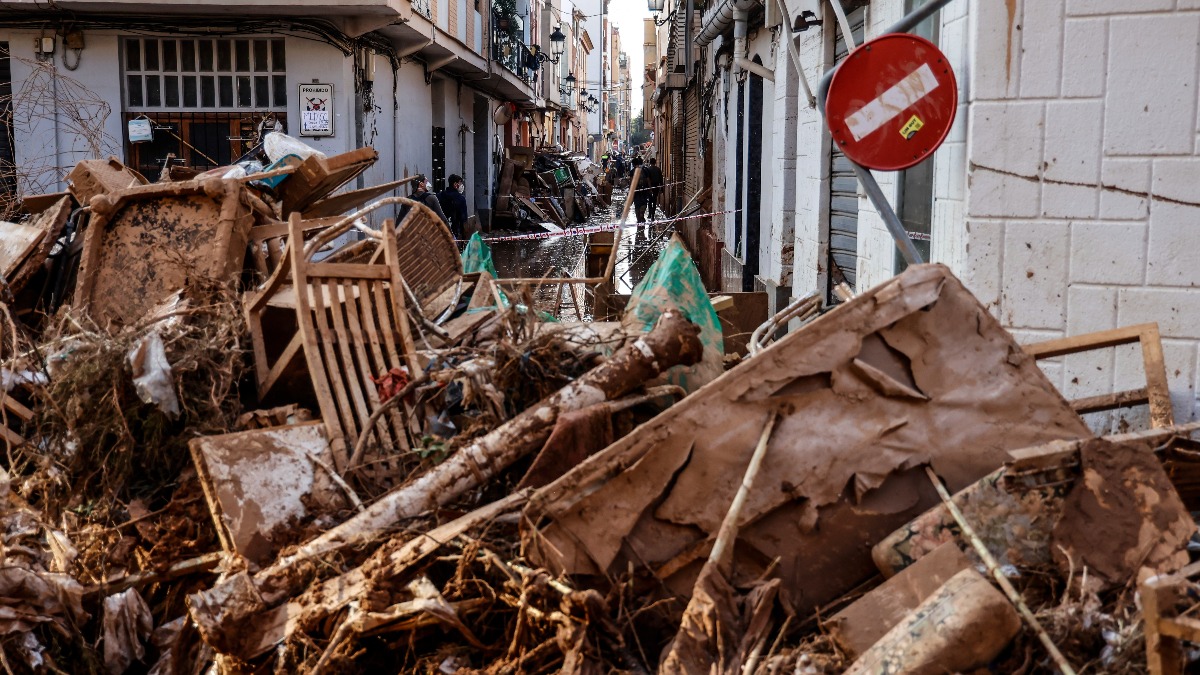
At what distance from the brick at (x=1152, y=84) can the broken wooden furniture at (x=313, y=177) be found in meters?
5.15

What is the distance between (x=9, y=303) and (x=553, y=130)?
51900 mm

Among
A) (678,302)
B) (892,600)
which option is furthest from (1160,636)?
(678,302)

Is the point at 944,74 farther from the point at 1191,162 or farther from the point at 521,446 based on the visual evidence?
the point at 521,446

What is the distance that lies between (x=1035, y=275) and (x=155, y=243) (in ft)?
16.7

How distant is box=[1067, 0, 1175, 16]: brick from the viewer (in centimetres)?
427

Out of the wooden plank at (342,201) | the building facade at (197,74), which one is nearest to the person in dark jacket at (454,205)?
the building facade at (197,74)

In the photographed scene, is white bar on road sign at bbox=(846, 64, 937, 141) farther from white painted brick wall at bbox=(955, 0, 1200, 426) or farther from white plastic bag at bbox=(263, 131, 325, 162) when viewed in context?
white plastic bag at bbox=(263, 131, 325, 162)

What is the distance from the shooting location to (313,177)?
796cm

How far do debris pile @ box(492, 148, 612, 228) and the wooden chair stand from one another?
73.1 ft

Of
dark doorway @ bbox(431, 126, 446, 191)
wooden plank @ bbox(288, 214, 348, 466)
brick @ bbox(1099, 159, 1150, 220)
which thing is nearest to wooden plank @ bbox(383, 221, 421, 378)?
wooden plank @ bbox(288, 214, 348, 466)

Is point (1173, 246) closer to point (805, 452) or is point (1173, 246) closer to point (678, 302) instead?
point (805, 452)

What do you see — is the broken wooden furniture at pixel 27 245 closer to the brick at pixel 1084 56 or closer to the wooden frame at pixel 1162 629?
the brick at pixel 1084 56

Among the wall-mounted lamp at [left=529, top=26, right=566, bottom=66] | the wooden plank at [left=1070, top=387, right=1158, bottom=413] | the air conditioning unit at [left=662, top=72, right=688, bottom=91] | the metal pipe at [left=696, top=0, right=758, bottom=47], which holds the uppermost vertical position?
the wall-mounted lamp at [left=529, top=26, right=566, bottom=66]

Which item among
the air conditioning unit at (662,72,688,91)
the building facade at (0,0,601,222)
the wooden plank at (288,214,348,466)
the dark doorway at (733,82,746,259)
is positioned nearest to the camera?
the wooden plank at (288,214,348,466)
